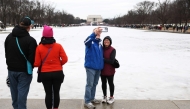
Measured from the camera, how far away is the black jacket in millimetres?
3490

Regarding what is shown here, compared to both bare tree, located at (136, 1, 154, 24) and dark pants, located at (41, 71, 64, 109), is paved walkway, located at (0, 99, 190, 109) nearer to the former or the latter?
dark pants, located at (41, 71, 64, 109)

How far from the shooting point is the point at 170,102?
4789mm

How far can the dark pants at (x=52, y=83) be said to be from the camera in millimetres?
3561

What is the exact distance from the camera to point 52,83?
3.68m

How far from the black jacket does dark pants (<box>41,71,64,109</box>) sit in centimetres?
34

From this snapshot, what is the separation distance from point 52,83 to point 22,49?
0.72 m

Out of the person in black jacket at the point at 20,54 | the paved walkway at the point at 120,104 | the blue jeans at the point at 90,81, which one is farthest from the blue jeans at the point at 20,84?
the blue jeans at the point at 90,81

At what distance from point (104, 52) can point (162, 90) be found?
2.31 meters

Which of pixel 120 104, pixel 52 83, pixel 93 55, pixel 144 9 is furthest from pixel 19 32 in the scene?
pixel 144 9

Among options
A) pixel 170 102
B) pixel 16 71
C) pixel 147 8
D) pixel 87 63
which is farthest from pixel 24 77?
pixel 147 8

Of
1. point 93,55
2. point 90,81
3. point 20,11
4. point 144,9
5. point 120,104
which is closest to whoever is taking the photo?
point 93,55

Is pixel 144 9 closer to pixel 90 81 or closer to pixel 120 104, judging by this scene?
pixel 120 104

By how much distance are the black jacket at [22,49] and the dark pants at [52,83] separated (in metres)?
0.34

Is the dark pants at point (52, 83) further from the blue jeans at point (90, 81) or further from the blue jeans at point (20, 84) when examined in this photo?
the blue jeans at point (90, 81)
